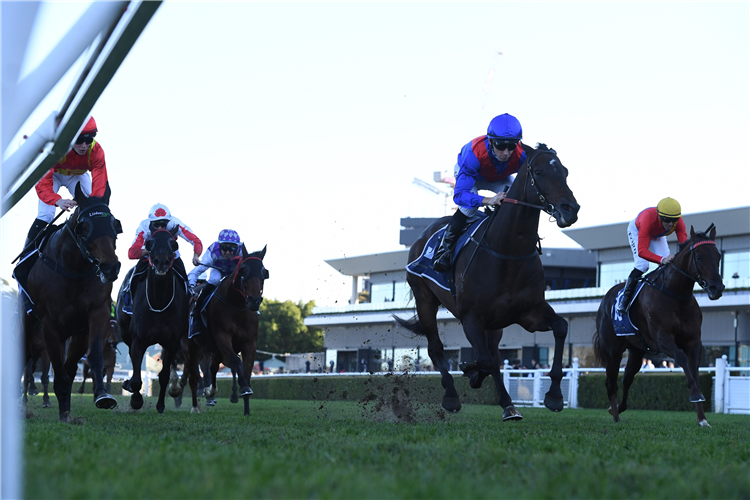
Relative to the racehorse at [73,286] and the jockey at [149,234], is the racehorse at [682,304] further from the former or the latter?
the racehorse at [73,286]

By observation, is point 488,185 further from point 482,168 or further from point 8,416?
point 8,416

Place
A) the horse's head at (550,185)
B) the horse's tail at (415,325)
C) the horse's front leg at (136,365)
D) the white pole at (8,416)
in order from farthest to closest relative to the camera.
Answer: the horse's front leg at (136,365) < the horse's tail at (415,325) < the horse's head at (550,185) < the white pole at (8,416)

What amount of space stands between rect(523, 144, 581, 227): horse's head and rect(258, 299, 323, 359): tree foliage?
2234 inches

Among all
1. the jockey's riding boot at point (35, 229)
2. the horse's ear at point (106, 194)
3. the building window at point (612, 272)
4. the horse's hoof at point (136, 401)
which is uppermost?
the building window at point (612, 272)

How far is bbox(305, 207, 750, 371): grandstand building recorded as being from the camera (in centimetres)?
3353

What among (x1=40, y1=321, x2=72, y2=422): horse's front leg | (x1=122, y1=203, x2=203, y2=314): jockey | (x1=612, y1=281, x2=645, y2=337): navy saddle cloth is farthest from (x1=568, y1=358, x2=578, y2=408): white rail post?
(x1=40, y1=321, x2=72, y2=422): horse's front leg

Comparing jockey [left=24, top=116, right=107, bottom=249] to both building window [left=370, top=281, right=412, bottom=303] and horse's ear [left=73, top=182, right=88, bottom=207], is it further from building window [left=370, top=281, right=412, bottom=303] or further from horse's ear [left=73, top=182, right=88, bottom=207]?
building window [left=370, top=281, right=412, bottom=303]

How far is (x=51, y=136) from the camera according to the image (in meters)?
3.79

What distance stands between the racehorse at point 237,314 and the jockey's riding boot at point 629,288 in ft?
15.3

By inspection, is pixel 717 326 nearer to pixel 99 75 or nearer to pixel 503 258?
pixel 503 258

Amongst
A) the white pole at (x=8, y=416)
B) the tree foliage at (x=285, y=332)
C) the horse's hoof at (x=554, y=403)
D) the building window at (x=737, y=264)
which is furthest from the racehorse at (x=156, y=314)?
the tree foliage at (x=285, y=332)

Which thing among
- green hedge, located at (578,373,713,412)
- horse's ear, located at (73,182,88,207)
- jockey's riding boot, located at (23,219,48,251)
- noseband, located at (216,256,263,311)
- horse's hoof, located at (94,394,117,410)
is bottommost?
green hedge, located at (578,373,713,412)

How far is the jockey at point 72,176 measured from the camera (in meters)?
7.27

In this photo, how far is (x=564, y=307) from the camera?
123 ft
